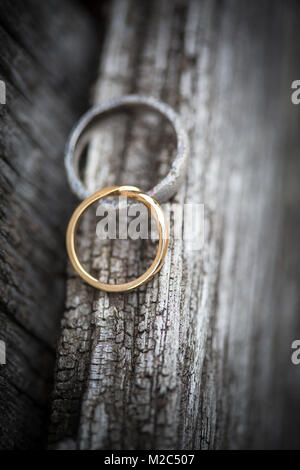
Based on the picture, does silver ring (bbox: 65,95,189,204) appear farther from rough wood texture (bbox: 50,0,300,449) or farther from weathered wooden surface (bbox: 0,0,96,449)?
weathered wooden surface (bbox: 0,0,96,449)

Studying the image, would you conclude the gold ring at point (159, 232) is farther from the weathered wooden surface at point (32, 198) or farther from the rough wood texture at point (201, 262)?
the weathered wooden surface at point (32, 198)

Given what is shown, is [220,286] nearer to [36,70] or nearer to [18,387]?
[18,387]

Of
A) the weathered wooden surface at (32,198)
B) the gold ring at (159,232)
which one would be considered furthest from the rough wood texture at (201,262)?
the weathered wooden surface at (32,198)

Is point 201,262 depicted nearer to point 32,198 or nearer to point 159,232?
point 159,232

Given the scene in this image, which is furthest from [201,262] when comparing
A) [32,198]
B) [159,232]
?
[32,198]

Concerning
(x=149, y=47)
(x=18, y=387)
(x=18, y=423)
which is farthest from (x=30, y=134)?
(x=18, y=423)

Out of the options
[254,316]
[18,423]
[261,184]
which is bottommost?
[18,423]
